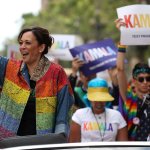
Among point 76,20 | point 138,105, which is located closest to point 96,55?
point 138,105

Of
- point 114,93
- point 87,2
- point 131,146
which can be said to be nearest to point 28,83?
point 131,146

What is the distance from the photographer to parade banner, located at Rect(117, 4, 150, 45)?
308 inches

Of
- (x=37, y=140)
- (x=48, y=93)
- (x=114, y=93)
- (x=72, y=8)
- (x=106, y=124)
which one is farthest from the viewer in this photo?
(x=72, y=8)

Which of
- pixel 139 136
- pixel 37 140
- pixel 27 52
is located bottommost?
pixel 139 136

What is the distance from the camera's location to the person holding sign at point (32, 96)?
5785 mm

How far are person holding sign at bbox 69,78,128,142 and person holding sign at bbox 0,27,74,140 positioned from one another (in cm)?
150

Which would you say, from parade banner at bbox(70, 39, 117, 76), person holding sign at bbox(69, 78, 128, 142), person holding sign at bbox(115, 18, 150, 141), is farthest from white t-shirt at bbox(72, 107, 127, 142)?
parade banner at bbox(70, 39, 117, 76)

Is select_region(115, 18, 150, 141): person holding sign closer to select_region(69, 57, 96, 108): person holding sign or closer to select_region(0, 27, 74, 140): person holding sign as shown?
select_region(69, 57, 96, 108): person holding sign

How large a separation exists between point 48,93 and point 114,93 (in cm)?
324

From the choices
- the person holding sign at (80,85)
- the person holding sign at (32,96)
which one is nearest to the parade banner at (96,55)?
the person holding sign at (80,85)

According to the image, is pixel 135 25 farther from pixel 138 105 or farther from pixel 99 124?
pixel 99 124

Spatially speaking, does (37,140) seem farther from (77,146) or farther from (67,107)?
(67,107)

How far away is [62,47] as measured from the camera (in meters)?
12.1

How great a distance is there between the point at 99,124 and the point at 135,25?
115 cm
